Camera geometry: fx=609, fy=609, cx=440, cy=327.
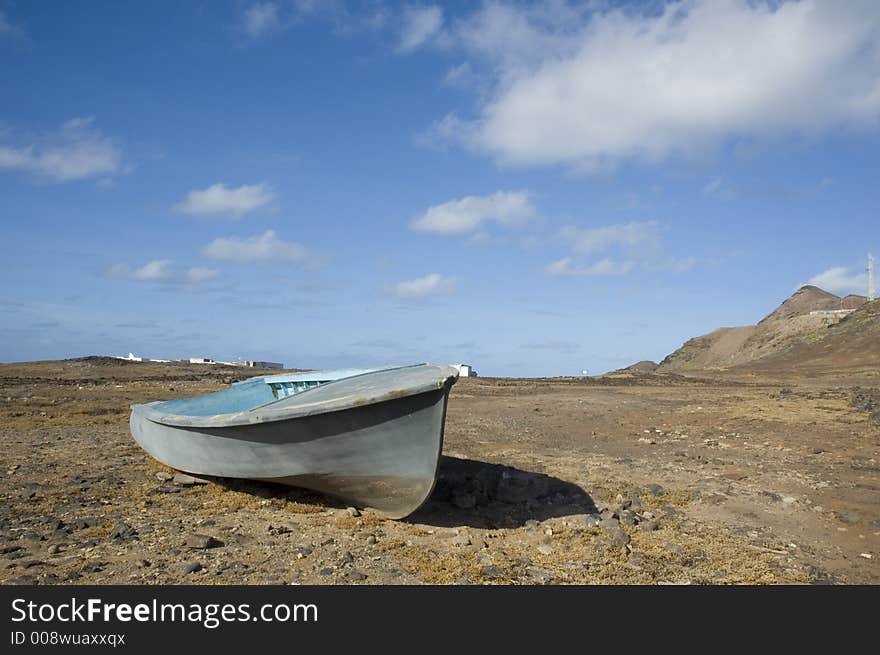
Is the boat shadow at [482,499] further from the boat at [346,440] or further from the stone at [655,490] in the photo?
the stone at [655,490]

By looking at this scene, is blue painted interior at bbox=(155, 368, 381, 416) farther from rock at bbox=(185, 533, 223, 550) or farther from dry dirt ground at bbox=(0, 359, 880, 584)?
rock at bbox=(185, 533, 223, 550)

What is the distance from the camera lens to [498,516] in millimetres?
7391

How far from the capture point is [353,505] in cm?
724

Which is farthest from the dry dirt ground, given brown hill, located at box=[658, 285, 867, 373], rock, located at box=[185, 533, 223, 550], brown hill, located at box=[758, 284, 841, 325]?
brown hill, located at box=[758, 284, 841, 325]

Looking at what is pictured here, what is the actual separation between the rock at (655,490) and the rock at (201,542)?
5.83m

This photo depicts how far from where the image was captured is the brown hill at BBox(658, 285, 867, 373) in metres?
55.1

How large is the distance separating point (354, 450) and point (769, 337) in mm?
63400

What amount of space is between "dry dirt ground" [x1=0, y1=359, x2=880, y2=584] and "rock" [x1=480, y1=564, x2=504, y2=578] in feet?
0.07

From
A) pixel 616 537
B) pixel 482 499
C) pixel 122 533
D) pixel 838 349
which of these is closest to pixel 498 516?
pixel 482 499

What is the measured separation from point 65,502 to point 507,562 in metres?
5.31

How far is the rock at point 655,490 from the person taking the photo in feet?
28.1

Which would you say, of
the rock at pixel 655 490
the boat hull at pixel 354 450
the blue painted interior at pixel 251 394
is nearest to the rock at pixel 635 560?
the boat hull at pixel 354 450
